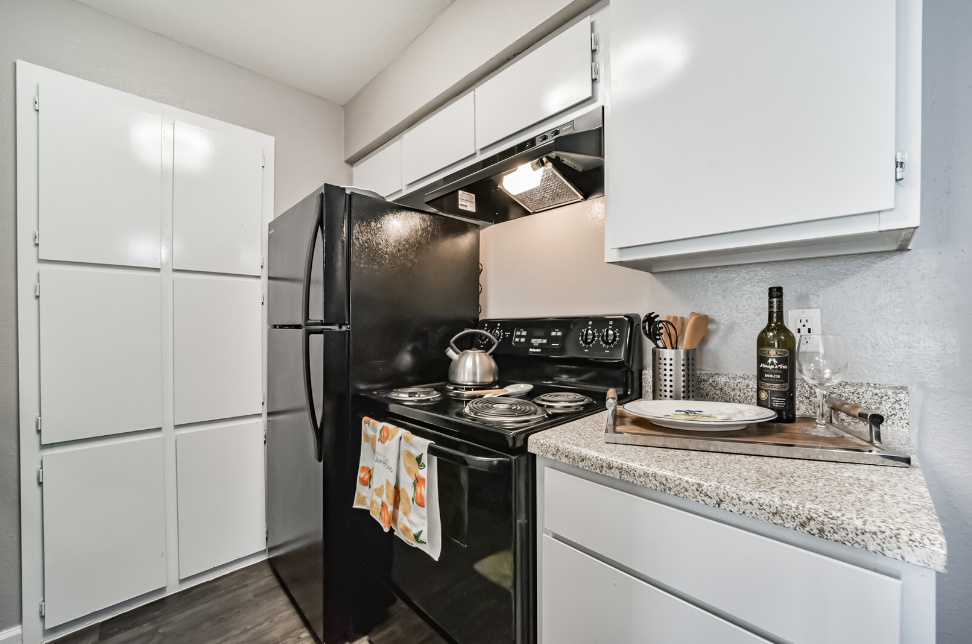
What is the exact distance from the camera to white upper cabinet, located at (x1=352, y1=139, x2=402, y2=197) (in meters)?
2.12

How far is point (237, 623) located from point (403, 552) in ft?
3.05

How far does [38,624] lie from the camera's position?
1614mm

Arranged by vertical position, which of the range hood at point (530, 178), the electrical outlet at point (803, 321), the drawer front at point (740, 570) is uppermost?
the range hood at point (530, 178)

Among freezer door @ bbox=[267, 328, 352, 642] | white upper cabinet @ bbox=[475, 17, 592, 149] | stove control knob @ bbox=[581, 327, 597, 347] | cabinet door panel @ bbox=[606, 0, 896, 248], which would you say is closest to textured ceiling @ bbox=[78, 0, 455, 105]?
white upper cabinet @ bbox=[475, 17, 592, 149]

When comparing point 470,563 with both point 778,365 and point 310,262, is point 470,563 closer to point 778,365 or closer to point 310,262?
point 778,365

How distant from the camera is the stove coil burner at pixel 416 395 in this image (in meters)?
1.45

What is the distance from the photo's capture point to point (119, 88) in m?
1.88

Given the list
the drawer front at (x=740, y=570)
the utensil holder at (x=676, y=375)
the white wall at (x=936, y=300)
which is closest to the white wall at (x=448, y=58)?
the white wall at (x=936, y=300)

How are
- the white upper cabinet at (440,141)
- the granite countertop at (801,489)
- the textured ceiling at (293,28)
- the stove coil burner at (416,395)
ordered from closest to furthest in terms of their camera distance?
the granite countertop at (801,489), the stove coil burner at (416,395), the white upper cabinet at (440,141), the textured ceiling at (293,28)

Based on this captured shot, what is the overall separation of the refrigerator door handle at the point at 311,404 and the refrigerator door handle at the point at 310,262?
6 cm

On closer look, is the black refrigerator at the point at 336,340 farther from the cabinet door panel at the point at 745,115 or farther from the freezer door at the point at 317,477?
the cabinet door panel at the point at 745,115

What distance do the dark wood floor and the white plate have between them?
5.38ft

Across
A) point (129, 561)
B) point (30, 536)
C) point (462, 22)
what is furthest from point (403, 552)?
point (462, 22)

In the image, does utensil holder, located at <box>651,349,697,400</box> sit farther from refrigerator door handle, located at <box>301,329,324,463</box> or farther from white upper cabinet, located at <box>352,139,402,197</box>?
white upper cabinet, located at <box>352,139,402,197</box>
